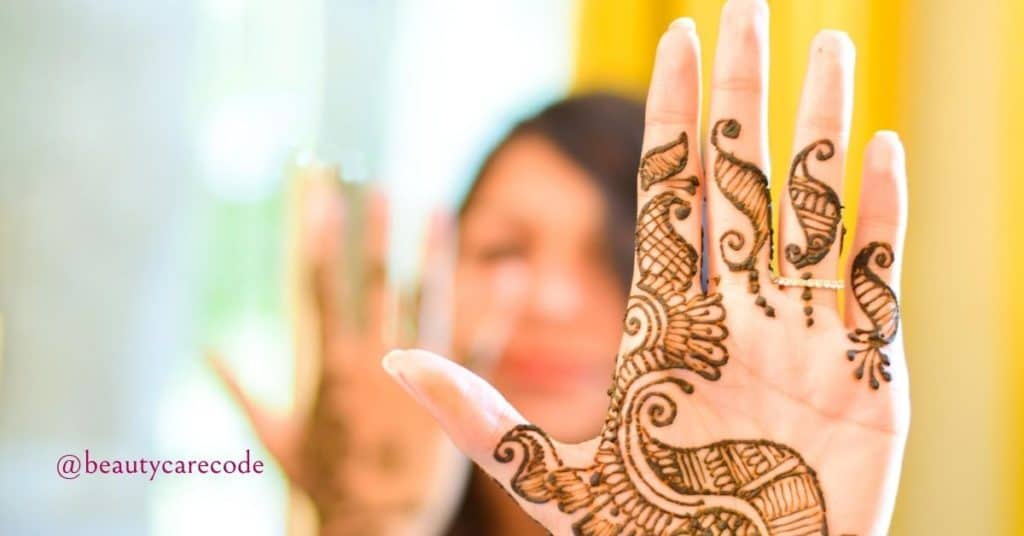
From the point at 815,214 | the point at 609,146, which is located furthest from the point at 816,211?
the point at 609,146

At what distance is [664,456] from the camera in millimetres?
680

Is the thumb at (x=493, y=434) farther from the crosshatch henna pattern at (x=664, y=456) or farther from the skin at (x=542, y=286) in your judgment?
the skin at (x=542, y=286)

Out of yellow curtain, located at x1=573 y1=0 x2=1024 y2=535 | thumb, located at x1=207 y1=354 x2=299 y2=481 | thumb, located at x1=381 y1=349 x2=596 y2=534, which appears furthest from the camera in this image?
thumb, located at x1=207 y1=354 x2=299 y2=481

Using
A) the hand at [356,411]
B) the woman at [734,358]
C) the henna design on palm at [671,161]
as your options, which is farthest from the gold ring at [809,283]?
the hand at [356,411]

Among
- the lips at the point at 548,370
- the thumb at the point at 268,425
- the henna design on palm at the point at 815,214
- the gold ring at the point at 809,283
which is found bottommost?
the thumb at the point at 268,425

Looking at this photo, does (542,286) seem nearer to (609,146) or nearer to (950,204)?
(609,146)

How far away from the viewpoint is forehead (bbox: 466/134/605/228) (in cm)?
138

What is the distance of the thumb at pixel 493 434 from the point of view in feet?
A: 2.13

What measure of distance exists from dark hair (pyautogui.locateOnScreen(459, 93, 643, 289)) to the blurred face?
0.05 feet

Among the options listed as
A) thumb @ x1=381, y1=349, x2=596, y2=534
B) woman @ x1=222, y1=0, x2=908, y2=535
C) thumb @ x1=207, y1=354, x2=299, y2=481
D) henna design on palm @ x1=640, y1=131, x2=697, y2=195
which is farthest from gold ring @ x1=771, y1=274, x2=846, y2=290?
thumb @ x1=207, y1=354, x2=299, y2=481

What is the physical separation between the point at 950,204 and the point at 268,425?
1.16 meters

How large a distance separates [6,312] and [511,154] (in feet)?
2.89

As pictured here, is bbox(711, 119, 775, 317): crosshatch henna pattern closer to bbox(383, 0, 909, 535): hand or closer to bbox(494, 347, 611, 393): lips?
bbox(383, 0, 909, 535): hand

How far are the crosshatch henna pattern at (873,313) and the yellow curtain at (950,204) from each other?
2.25ft
